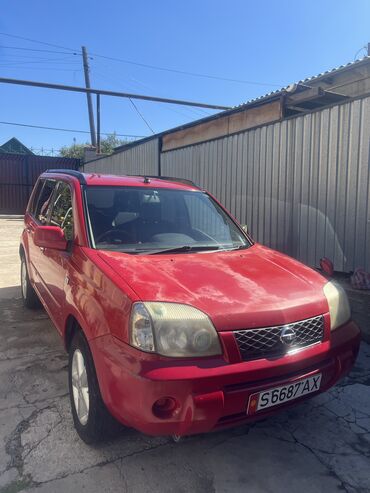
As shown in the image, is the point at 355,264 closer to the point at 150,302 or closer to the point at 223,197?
the point at 223,197

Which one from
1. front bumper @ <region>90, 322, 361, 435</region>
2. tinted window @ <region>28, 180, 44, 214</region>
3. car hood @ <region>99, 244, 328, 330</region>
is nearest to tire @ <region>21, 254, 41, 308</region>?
tinted window @ <region>28, 180, 44, 214</region>

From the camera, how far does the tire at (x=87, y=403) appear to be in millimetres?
2348

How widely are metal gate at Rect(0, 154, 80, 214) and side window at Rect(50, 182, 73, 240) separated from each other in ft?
55.8

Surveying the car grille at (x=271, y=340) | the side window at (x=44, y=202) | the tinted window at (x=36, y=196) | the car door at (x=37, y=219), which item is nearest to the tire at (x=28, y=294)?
the car door at (x=37, y=219)

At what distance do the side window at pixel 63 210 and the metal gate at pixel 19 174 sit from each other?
17013mm

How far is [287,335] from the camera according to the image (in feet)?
7.34

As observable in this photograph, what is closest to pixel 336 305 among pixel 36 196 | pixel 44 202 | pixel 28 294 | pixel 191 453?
pixel 191 453

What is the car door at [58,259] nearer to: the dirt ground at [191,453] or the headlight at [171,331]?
the dirt ground at [191,453]

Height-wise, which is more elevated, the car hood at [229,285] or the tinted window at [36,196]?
the tinted window at [36,196]

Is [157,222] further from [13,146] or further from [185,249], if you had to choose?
[13,146]

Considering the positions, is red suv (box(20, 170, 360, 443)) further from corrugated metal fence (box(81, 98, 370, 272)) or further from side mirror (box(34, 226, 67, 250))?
corrugated metal fence (box(81, 98, 370, 272))

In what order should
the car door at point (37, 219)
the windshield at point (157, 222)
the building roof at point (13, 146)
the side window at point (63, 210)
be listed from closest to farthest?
the windshield at point (157, 222)
the side window at point (63, 210)
the car door at point (37, 219)
the building roof at point (13, 146)

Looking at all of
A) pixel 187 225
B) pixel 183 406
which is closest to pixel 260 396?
pixel 183 406

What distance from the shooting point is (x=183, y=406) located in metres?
1.98
